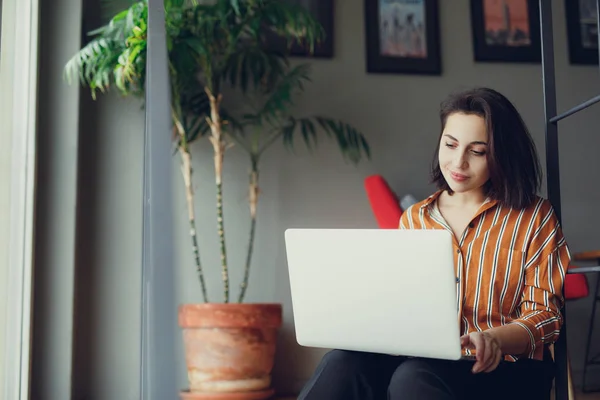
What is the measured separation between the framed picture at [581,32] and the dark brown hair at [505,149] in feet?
7.10

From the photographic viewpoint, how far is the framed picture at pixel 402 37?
3166mm

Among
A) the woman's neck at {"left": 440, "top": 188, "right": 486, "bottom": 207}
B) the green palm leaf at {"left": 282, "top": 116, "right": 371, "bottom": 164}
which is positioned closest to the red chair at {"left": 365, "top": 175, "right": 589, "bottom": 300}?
the green palm leaf at {"left": 282, "top": 116, "right": 371, "bottom": 164}

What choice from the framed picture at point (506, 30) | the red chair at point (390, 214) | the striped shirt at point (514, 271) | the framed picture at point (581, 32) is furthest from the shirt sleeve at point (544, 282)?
the framed picture at point (581, 32)

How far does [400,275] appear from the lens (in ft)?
3.55

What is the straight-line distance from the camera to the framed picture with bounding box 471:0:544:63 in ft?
10.7

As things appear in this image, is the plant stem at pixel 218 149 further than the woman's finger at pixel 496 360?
Yes

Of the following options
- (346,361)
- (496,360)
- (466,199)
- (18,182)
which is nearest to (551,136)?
(466,199)

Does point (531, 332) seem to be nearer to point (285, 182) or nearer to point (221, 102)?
point (285, 182)

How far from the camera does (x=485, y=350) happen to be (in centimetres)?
110

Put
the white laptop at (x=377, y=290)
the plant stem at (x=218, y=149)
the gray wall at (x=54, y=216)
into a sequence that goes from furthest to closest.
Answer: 1. the plant stem at (x=218, y=149)
2. the gray wall at (x=54, y=216)
3. the white laptop at (x=377, y=290)

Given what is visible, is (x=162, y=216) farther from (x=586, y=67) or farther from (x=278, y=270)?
(x=586, y=67)

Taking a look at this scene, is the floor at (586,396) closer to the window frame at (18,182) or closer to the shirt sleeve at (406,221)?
the window frame at (18,182)

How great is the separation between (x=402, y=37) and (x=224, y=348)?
60.6 inches

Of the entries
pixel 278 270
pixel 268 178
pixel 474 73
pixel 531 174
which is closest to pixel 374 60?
pixel 474 73
